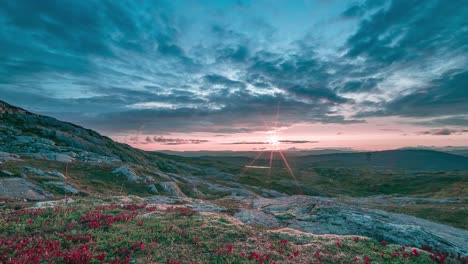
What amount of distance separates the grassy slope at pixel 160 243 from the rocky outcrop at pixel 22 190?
54.0 ft

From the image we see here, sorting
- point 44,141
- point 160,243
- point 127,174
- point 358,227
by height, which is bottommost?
point 127,174

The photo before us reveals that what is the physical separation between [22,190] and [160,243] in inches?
1279

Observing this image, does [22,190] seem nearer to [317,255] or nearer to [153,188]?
[153,188]

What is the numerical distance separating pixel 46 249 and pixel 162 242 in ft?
19.6

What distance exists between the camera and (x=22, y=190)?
114 feet

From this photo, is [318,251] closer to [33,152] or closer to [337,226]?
[337,226]

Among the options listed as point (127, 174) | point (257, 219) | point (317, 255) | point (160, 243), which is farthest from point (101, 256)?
point (127, 174)

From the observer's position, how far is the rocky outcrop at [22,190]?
32.5 m

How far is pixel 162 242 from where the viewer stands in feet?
50.3

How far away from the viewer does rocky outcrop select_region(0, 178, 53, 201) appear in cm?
3247

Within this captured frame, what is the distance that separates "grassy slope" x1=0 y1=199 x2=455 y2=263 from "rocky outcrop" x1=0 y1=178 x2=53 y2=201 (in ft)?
54.0

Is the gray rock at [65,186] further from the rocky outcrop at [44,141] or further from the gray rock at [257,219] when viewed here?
the rocky outcrop at [44,141]

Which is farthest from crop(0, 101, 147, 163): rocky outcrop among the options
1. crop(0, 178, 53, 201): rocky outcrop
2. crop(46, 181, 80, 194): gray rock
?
crop(0, 178, 53, 201): rocky outcrop

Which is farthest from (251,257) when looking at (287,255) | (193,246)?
(193,246)
